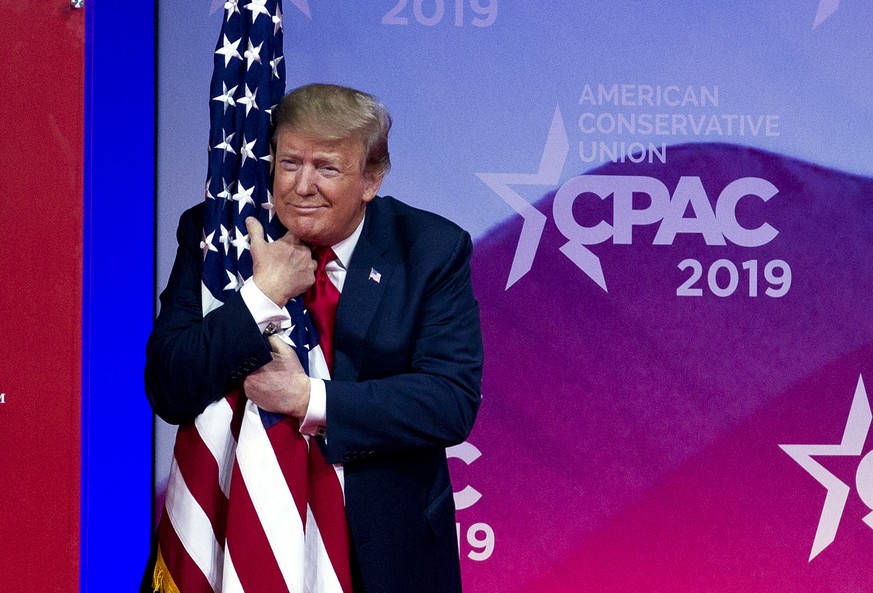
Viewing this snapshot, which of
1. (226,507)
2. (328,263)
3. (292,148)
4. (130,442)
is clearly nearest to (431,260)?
(328,263)

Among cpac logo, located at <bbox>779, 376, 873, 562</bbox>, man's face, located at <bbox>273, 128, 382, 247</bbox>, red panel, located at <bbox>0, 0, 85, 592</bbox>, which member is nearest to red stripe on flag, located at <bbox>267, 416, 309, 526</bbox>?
man's face, located at <bbox>273, 128, 382, 247</bbox>

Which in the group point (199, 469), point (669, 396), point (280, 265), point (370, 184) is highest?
point (370, 184)

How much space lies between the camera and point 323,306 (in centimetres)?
196

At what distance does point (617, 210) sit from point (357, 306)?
1.38 m

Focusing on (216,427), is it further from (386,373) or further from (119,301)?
(119,301)

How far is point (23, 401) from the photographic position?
2.51 meters

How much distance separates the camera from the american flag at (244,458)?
72.7 inches

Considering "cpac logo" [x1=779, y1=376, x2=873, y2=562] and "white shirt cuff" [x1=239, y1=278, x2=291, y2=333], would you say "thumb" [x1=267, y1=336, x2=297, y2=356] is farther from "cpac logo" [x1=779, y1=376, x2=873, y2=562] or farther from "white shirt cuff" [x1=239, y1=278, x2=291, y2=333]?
"cpac logo" [x1=779, y1=376, x2=873, y2=562]

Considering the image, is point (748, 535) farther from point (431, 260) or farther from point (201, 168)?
point (201, 168)

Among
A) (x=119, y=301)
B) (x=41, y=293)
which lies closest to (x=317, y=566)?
(x=41, y=293)

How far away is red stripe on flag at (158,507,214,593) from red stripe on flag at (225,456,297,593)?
9 centimetres

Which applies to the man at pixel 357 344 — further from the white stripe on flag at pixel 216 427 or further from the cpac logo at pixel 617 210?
the cpac logo at pixel 617 210

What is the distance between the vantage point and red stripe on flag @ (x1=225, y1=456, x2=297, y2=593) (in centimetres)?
184

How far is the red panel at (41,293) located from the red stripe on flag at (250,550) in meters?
0.86
